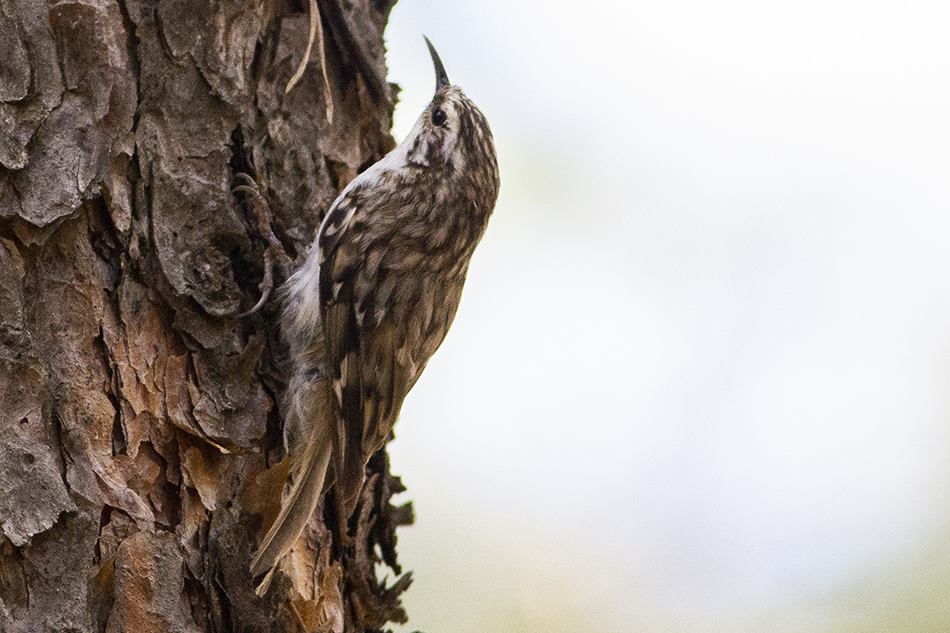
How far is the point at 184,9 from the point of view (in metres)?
1.74

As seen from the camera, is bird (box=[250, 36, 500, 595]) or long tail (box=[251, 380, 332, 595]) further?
bird (box=[250, 36, 500, 595])

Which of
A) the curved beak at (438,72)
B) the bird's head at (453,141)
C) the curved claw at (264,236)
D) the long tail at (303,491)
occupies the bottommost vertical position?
the long tail at (303,491)

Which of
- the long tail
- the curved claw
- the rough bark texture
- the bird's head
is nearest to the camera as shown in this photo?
the rough bark texture

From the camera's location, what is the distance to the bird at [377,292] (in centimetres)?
187

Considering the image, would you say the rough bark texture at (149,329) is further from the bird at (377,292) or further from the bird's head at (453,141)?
the bird's head at (453,141)

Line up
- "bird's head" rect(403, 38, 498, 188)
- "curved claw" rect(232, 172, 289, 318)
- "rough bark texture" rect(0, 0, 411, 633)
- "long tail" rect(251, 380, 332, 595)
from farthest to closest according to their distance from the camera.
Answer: "bird's head" rect(403, 38, 498, 188), "curved claw" rect(232, 172, 289, 318), "long tail" rect(251, 380, 332, 595), "rough bark texture" rect(0, 0, 411, 633)

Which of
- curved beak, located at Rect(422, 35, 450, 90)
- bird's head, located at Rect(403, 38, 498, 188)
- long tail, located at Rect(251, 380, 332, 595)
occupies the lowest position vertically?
long tail, located at Rect(251, 380, 332, 595)

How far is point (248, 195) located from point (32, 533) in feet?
2.54

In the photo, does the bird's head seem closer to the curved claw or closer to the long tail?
the curved claw

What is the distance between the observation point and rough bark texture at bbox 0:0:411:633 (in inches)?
55.5

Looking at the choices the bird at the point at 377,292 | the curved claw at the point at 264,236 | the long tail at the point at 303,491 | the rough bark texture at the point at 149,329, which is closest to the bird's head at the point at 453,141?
the bird at the point at 377,292

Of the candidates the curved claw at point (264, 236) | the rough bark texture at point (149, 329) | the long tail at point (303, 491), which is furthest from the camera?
the curved claw at point (264, 236)

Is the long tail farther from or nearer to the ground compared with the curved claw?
nearer to the ground

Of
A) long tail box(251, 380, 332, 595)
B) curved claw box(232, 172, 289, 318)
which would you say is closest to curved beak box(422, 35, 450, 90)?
curved claw box(232, 172, 289, 318)
